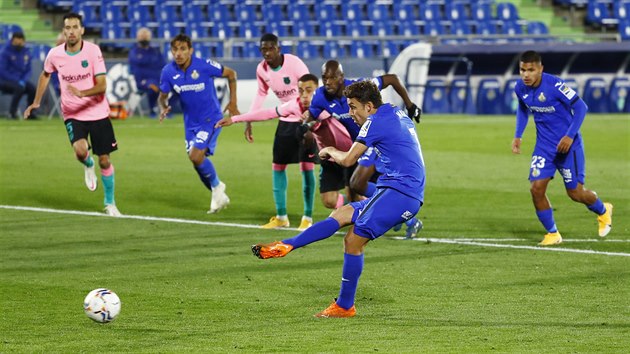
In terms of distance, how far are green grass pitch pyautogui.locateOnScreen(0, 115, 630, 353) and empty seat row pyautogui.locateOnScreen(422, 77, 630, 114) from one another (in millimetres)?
14132

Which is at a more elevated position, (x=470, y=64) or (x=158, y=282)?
(x=158, y=282)

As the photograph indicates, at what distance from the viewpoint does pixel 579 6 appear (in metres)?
42.6

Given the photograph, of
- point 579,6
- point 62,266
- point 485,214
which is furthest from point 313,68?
point 62,266

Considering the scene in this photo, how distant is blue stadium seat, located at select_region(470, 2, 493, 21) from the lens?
41.2m

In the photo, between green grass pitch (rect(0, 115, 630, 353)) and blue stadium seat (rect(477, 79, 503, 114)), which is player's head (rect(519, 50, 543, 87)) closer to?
green grass pitch (rect(0, 115, 630, 353))

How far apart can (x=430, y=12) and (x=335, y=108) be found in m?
29.3

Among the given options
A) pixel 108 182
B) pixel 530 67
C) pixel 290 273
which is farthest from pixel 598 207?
pixel 108 182

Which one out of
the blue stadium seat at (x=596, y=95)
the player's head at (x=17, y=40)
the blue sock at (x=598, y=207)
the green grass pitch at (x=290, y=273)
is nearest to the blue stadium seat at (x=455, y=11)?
the blue stadium seat at (x=596, y=95)

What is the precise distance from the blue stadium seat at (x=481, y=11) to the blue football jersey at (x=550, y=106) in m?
28.9

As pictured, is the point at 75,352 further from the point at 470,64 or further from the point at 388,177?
the point at 470,64

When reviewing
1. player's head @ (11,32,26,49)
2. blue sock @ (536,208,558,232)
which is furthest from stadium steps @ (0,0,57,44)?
blue sock @ (536,208,558,232)

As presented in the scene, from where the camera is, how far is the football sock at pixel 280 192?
14.2 m

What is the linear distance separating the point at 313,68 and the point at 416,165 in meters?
23.7

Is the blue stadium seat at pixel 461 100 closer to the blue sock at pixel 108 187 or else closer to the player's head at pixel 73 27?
the blue sock at pixel 108 187
